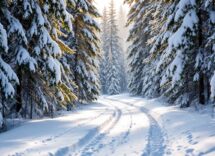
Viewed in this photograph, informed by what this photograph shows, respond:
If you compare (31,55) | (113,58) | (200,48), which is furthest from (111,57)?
(31,55)

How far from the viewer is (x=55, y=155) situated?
875 cm

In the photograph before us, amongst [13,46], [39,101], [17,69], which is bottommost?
[39,101]

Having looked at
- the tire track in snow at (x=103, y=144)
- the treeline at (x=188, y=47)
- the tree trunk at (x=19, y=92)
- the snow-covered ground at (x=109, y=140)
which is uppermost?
the treeline at (x=188, y=47)

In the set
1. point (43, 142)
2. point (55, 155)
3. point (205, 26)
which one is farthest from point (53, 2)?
point (205, 26)

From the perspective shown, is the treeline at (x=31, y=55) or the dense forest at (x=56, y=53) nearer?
the treeline at (x=31, y=55)

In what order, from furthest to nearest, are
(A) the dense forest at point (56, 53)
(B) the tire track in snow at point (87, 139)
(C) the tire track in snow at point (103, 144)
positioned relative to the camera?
(A) the dense forest at point (56, 53) → (C) the tire track in snow at point (103, 144) → (B) the tire track in snow at point (87, 139)

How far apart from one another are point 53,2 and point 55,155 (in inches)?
301

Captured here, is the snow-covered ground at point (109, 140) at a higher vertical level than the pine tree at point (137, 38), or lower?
lower

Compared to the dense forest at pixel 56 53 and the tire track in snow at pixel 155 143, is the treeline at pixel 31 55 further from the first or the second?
the tire track in snow at pixel 155 143

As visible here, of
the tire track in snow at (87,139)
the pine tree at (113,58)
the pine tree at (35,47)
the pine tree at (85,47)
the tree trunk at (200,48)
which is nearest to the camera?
the tire track in snow at (87,139)

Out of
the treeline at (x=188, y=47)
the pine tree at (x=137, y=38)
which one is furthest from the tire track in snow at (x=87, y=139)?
the pine tree at (x=137, y=38)

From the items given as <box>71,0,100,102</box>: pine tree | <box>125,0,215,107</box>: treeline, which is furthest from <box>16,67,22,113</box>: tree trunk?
<box>71,0,100,102</box>: pine tree

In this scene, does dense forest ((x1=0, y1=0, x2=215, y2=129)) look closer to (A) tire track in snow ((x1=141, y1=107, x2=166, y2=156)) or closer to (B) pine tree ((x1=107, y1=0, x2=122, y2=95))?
(A) tire track in snow ((x1=141, y1=107, x2=166, y2=156))

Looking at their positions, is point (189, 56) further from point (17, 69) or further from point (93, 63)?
point (93, 63)
